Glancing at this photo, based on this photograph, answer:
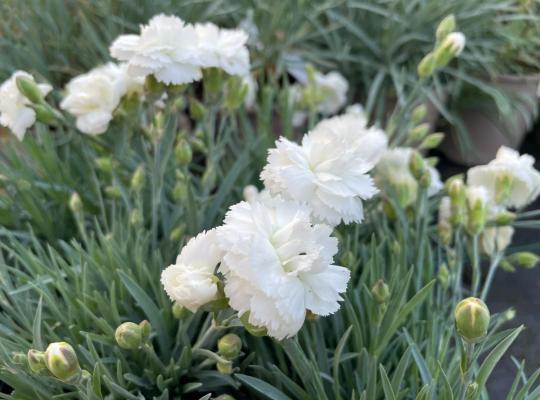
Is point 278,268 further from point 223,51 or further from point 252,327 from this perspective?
point 223,51

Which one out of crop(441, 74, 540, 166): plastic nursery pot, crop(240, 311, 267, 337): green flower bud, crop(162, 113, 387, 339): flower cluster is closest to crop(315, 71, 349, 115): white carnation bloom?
crop(441, 74, 540, 166): plastic nursery pot

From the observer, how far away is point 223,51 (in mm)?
630

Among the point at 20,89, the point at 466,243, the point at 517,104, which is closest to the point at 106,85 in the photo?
the point at 20,89

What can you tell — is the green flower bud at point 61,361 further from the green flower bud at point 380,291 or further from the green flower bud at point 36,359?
the green flower bud at point 380,291

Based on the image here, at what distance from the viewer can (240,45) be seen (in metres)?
0.65

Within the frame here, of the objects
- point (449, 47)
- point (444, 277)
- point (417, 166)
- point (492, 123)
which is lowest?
point (492, 123)

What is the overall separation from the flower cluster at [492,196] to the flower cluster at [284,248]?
218mm

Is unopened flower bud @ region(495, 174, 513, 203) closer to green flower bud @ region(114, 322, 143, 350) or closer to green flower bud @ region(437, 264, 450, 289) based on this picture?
green flower bud @ region(437, 264, 450, 289)

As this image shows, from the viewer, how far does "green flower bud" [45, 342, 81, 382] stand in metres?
0.37

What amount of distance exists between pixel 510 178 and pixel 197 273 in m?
0.45

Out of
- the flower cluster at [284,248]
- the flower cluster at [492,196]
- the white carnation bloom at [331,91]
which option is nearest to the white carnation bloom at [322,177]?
the flower cluster at [284,248]

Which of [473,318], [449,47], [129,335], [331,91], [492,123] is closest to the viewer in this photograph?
[473,318]

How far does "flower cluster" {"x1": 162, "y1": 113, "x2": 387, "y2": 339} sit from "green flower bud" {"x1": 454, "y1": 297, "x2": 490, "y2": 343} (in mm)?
80

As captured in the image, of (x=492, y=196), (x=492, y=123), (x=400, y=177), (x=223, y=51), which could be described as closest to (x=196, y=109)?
(x=223, y=51)
